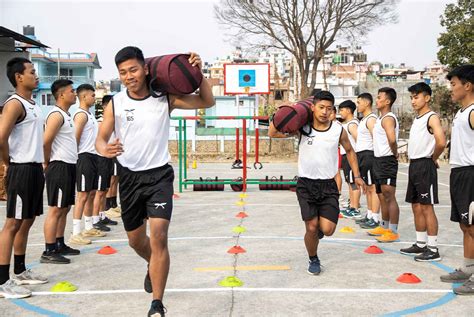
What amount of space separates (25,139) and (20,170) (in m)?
0.33

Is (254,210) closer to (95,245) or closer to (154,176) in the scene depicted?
(95,245)

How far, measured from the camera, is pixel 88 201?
8469 millimetres

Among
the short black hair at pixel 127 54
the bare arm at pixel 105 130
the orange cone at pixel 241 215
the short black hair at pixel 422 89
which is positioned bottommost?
the orange cone at pixel 241 215

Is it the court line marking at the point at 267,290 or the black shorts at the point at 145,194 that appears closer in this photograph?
the black shorts at the point at 145,194

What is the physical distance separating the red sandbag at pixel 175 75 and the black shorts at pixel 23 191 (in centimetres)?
193

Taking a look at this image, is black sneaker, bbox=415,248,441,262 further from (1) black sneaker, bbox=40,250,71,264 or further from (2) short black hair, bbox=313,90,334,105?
(1) black sneaker, bbox=40,250,71,264

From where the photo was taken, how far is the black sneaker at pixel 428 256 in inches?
272

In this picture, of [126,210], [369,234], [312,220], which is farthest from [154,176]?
[369,234]

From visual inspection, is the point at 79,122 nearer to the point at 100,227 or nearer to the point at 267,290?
the point at 100,227

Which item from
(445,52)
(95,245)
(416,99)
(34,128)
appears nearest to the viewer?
(34,128)

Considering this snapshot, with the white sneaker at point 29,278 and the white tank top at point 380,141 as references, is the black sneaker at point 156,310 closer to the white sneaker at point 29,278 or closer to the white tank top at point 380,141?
the white sneaker at point 29,278

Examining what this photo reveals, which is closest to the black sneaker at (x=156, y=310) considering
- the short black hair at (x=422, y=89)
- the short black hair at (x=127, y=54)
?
the short black hair at (x=127, y=54)

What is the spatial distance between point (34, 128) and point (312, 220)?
3.22 metres

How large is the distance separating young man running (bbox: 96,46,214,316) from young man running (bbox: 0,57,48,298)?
4.34 feet
